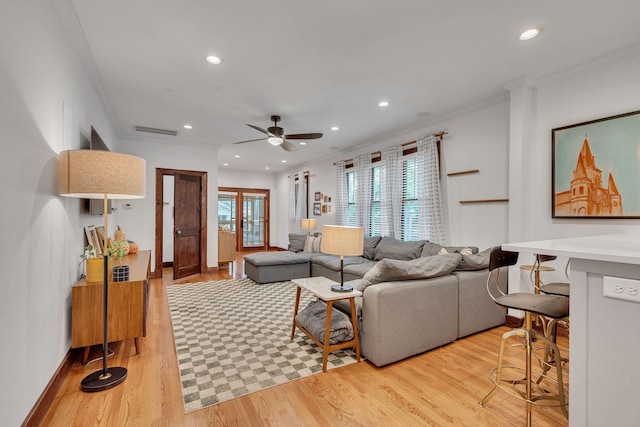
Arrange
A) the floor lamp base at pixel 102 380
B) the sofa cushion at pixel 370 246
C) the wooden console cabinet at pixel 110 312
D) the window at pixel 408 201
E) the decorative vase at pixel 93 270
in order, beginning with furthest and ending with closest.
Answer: the sofa cushion at pixel 370 246
the window at pixel 408 201
the decorative vase at pixel 93 270
the wooden console cabinet at pixel 110 312
the floor lamp base at pixel 102 380

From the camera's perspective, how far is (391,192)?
5.32 meters

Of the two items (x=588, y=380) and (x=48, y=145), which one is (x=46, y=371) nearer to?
(x=48, y=145)

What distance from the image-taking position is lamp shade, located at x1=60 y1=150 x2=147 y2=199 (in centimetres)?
198

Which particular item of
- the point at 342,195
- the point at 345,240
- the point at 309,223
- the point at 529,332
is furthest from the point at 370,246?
the point at 529,332

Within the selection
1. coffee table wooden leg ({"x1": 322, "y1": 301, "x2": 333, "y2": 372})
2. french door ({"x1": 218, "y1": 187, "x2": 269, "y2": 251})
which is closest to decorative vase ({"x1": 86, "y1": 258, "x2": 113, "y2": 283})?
coffee table wooden leg ({"x1": 322, "y1": 301, "x2": 333, "y2": 372})

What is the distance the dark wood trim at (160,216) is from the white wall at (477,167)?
4332 millimetres

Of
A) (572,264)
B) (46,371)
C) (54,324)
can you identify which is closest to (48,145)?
(54,324)

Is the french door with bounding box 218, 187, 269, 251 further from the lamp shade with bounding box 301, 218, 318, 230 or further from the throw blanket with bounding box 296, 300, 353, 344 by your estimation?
the throw blanket with bounding box 296, 300, 353, 344

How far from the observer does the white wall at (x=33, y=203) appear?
1447 millimetres

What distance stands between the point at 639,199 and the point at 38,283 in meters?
4.64

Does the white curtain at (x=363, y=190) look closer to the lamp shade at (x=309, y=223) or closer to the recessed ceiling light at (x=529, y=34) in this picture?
the lamp shade at (x=309, y=223)

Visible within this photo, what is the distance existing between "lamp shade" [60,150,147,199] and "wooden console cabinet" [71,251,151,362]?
895 mm

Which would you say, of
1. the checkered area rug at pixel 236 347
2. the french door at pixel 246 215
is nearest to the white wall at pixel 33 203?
the checkered area rug at pixel 236 347

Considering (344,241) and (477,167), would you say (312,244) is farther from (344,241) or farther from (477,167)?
(344,241)
